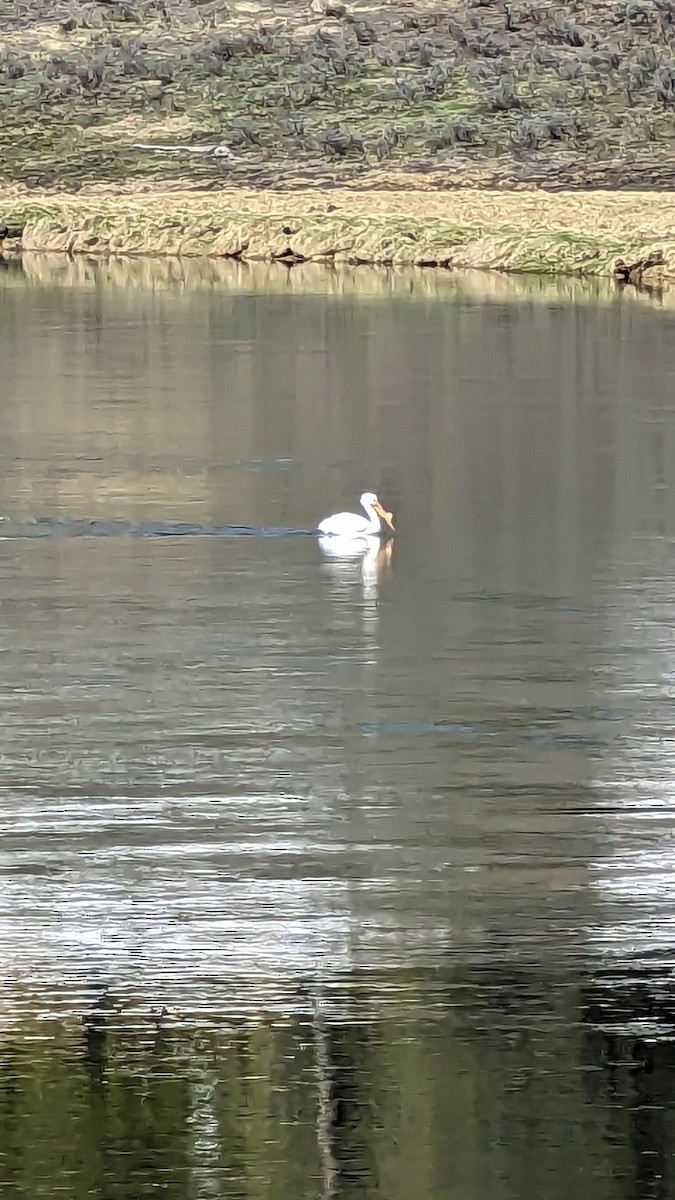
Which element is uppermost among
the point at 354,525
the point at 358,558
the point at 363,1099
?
the point at 354,525

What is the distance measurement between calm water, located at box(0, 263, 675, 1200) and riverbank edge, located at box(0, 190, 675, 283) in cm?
2602

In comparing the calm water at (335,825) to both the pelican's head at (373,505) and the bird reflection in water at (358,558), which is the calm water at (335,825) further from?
the pelican's head at (373,505)

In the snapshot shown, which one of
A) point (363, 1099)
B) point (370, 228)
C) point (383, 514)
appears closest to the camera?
point (363, 1099)

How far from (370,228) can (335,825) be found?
4117 centimetres

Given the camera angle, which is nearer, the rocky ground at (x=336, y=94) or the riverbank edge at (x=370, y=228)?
the riverbank edge at (x=370, y=228)

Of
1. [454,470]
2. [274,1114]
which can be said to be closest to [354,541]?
[454,470]

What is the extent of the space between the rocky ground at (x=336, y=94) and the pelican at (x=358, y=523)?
44.6m

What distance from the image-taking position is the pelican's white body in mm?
15438

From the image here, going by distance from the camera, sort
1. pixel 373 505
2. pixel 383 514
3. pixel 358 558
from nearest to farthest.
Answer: pixel 358 558, pixel 373 505, pixel 383 514

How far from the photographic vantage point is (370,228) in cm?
4925

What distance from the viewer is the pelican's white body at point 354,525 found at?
15.4 m

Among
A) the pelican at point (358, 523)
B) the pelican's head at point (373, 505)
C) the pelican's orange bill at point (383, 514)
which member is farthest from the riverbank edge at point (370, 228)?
the pelican at point (358, 523)

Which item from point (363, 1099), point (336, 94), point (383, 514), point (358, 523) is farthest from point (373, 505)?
point (336, 94)

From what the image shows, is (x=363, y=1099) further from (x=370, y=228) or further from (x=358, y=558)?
(x=370, y=228)
